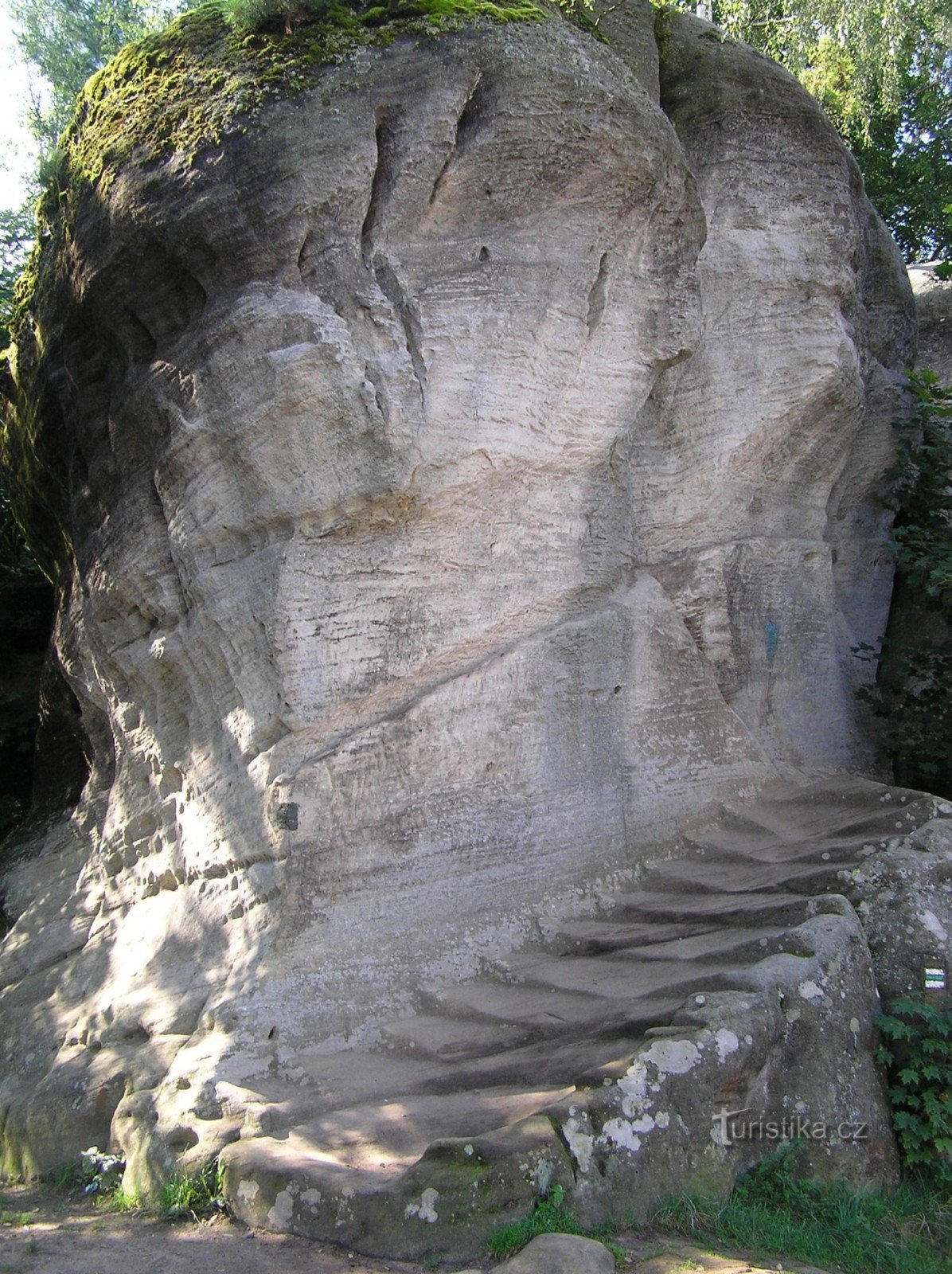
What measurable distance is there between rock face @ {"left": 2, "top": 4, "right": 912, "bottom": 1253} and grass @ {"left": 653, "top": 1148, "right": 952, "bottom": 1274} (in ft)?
5.86

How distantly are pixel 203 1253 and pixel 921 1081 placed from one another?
10.2 ft

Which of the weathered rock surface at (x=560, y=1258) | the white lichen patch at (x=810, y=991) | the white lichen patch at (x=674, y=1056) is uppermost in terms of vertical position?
the white lichen patch at (x=810, y=991)

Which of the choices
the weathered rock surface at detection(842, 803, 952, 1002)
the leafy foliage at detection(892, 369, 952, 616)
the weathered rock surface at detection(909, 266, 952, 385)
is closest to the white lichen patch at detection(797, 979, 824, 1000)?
the weathered rock surface at detection(842, 803, 952, 1002)

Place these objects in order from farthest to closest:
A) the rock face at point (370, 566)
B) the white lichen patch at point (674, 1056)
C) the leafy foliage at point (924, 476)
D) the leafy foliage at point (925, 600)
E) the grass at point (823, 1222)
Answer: the leafy foliage at point (924, 476) < the leafy foliage at point (925, 600) < the rock face at point (370, 566) < the white lichen patch at point (674, 1056) < the grass at point (823, 1222)

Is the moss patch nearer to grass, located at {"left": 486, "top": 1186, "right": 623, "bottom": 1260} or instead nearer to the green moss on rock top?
the green moss on rock top

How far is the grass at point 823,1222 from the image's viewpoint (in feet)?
13.3

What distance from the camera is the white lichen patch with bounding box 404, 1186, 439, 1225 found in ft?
13.0

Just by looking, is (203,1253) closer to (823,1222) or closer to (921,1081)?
(823,1222)

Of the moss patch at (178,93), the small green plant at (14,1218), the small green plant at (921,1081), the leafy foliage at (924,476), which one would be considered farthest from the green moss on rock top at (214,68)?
the small green plant at (921,1081)

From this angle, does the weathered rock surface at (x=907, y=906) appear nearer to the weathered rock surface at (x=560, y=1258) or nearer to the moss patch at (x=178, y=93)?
the weathered rock surface at (x=560, y=1258)

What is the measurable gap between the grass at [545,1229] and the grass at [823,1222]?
29 centimetres

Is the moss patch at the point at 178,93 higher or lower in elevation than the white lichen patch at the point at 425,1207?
higher

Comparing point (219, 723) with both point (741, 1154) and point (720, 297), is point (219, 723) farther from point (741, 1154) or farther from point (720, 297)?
point (720, 297)

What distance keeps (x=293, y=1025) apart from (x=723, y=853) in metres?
2.64
